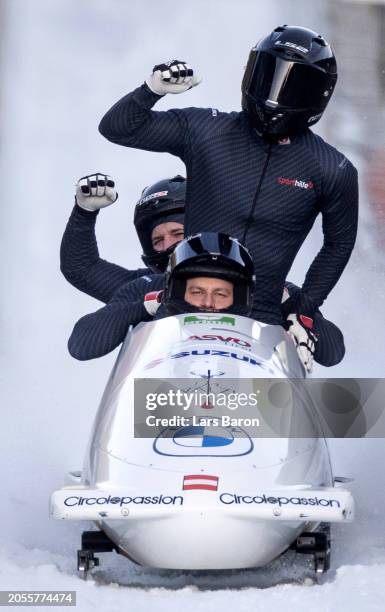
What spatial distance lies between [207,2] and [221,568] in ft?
35.2

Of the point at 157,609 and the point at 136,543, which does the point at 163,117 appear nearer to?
the point at 136,543

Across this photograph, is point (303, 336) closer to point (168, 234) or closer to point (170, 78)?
point (170, 78)

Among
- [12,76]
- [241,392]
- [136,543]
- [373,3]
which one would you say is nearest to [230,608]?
[136,543]

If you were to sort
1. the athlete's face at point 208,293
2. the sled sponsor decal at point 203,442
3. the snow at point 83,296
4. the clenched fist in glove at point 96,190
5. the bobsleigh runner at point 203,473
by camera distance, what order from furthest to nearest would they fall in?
the clenched fist in glove at point 96,190 < the athlete's face at point 208,293 < the sled sponsor decal at point 203,442 < the snow at point 83,296 < the bobsleigh runner at point 203,473

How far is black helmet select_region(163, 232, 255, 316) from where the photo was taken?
5.92 meters

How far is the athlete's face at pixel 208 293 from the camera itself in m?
5.96

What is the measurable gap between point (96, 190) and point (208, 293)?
0.92 m

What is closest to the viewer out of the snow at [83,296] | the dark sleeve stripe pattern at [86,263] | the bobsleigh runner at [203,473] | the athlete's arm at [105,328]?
the bobsleigh runner at [203,473]

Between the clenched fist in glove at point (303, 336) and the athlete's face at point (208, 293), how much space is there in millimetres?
393

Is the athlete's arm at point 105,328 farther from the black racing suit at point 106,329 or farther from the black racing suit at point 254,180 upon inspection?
the black racing suit at point 254,180

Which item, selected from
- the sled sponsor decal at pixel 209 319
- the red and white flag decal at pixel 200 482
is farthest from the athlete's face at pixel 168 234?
the red and white flag decal at pixel 200 482

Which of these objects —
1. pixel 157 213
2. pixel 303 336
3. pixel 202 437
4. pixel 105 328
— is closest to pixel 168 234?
pixel 157 213

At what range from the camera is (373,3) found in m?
14.7

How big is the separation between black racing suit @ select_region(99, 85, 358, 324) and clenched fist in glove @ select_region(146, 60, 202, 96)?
213mm
